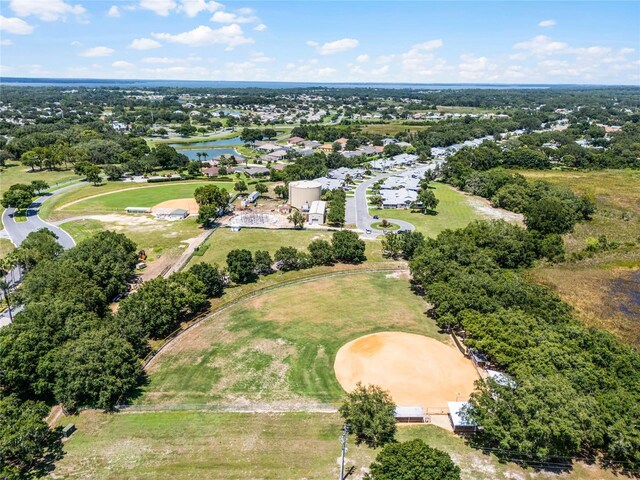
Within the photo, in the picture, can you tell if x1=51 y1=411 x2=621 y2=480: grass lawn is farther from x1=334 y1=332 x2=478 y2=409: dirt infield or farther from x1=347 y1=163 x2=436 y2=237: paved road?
x1=347 y1=163 x2=436 y2=237: paved road

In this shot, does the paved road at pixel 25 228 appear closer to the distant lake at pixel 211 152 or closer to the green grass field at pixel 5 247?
the green grass field at pixel 5 247

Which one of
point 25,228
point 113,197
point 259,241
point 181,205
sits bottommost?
point 259,241

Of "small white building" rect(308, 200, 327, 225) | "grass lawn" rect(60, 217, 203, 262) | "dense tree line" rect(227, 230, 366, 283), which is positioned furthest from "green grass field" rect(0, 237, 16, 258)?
"small white building" rect(308, 200, 327, 225)

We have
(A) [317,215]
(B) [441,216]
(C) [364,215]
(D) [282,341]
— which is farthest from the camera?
(B) [441,216]

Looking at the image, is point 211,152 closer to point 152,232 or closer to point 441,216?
point 152,232

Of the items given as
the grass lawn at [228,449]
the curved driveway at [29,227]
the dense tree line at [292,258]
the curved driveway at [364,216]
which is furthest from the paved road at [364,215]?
the curved driveway at [29,227]

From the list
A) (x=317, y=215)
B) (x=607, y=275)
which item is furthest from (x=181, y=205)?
(x=607, y=275)
